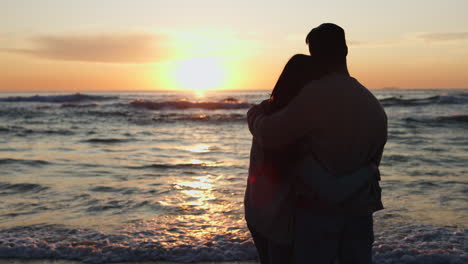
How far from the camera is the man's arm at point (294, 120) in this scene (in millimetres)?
1870

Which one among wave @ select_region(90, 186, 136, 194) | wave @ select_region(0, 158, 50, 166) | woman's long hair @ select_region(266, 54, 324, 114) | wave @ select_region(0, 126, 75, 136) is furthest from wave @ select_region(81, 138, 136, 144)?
woman's long hair @ select_region(266, 54, 324, 114)

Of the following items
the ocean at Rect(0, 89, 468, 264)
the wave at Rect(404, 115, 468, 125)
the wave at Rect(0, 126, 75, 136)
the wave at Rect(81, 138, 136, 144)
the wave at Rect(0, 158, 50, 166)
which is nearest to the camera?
the ocean at Rect(0, 89, 468, 264)

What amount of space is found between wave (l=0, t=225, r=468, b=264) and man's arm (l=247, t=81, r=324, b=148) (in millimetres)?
2726

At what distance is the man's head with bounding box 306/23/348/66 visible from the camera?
196 cm

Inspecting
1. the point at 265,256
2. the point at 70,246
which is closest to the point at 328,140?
the point at 265,256

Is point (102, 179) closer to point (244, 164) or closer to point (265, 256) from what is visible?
point (244, 164)

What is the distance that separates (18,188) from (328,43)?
6736mm

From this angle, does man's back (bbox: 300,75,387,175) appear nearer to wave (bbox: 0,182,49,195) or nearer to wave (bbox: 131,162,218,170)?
wave (bbox: 0,182,49,195)

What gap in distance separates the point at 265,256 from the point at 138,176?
6552 millimetres

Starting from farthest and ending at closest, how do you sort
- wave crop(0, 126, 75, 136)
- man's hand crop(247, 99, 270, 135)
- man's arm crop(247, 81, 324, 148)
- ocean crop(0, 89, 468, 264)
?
wave crop(0, 126, 75, 136), ocean crop(0, 89, 468, 264), man's hand crop(247, 99, 270, 135), man's arm crop(247, 81, 324, 148)

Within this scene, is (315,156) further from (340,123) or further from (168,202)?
(168,202)

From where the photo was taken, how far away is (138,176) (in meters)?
8.41

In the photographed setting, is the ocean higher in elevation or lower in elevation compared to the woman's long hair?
lower

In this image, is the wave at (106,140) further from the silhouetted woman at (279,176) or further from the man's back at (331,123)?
the man's back at (331,123)
